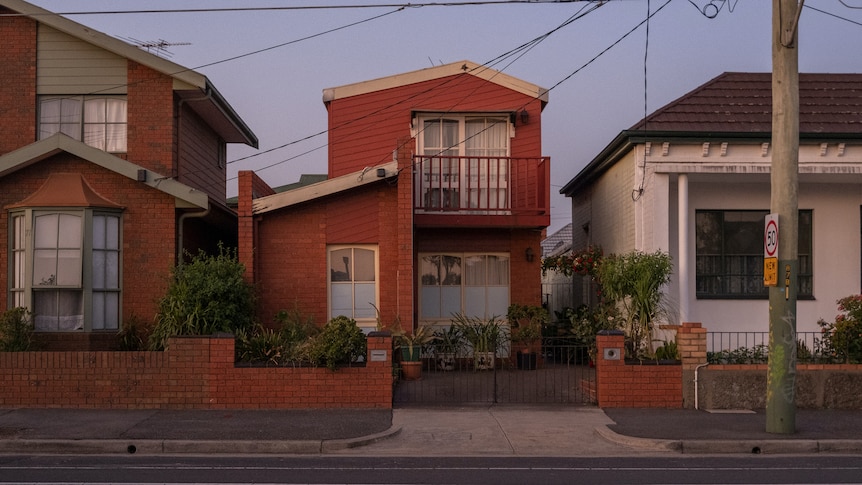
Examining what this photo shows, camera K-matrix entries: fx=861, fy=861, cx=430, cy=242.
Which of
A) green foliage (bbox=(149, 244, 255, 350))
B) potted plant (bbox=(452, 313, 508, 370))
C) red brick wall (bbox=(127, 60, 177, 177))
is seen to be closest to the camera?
green foliage (bbox=(149, 244, 255, 350))

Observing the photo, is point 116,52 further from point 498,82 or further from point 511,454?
point 511,454

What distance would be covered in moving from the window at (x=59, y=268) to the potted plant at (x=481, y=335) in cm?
680

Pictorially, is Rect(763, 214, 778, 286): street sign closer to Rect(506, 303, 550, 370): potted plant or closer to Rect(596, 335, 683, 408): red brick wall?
Rect(596, 335, 683, 408): red brick wall

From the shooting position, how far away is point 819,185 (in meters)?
17.7

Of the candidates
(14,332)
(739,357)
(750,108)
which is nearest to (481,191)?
(750,108)

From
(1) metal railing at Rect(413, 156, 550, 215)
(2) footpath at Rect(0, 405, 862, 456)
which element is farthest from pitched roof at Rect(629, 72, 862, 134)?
(2) footpath at Rect(0, 405, 862, 456)

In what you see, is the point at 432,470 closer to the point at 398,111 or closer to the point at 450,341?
the point at 450,341

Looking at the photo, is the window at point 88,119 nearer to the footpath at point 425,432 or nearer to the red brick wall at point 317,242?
the red brick wall at point 317,242

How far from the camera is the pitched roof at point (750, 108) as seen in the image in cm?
1597

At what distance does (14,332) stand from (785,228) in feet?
39.6

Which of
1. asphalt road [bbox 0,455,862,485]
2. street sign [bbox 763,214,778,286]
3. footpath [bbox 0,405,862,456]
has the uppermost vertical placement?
street sign [bbox 763,214,778,286]

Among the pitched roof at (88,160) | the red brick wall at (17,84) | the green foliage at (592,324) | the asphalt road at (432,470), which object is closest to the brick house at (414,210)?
the pitched roof at (88,160)

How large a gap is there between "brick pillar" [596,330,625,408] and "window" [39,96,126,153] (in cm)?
1055

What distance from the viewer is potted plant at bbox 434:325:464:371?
1635 cm
